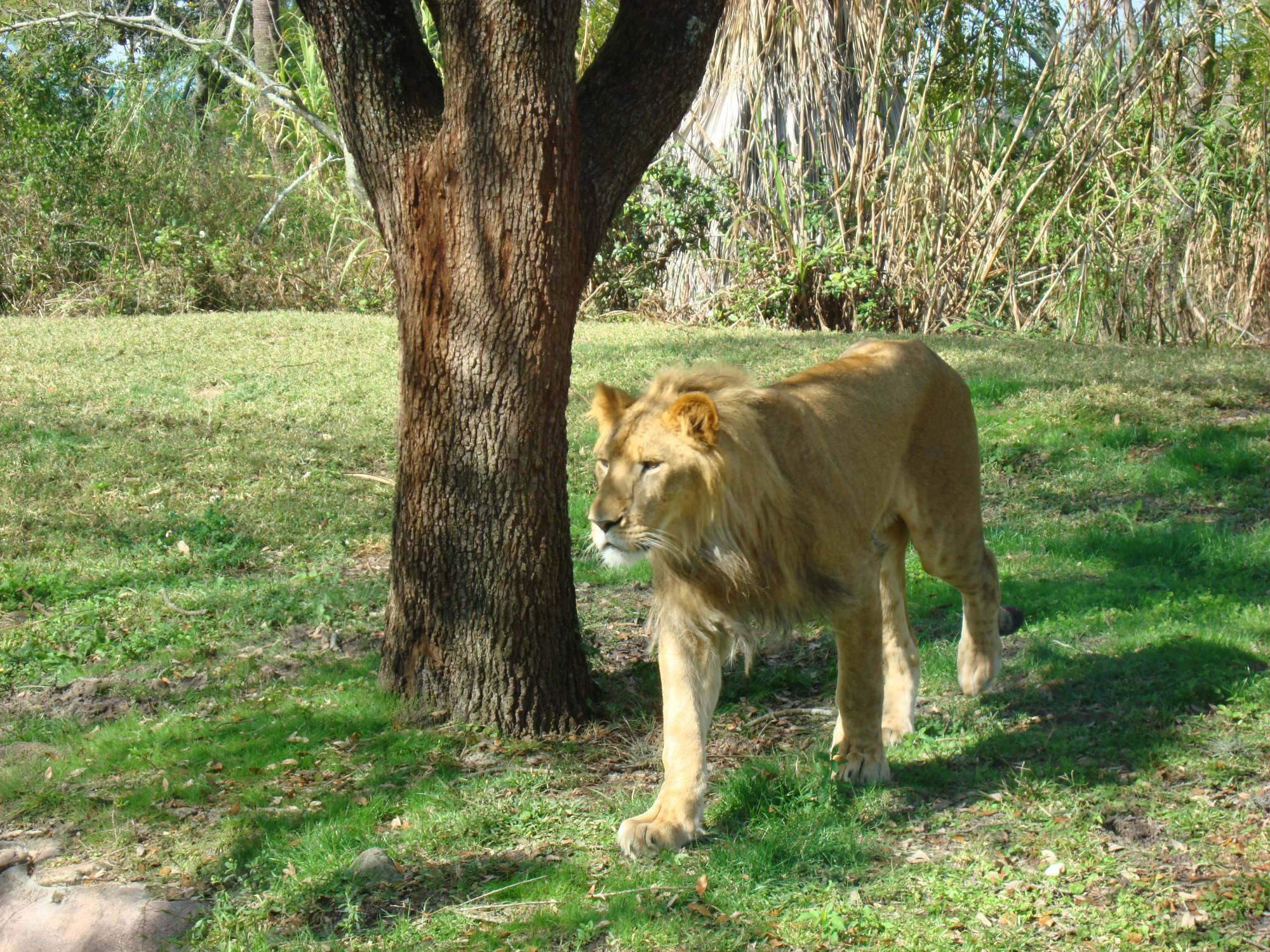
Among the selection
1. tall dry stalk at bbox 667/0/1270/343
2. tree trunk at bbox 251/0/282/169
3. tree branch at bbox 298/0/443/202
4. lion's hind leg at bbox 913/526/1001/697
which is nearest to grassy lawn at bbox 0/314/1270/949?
lion's hind leg at bbox 913/526/1001/697

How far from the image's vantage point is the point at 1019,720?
462 centimetres

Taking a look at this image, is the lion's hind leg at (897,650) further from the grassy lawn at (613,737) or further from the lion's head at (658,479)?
the lion's head at (658,479)

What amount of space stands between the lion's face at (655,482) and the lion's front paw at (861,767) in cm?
102

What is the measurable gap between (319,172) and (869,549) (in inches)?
496

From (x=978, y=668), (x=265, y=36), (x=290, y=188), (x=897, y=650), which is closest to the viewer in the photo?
(x=897, y=650)

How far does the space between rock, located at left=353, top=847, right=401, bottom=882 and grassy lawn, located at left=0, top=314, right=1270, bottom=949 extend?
0.04 meters

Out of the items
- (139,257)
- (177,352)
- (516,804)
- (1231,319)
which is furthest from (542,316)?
(139,257)

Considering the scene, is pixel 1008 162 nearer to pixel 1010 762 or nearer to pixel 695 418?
pixel 1010 762

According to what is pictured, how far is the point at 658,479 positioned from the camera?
3.56 meters

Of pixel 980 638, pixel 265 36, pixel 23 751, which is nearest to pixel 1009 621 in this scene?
pixel 980 638

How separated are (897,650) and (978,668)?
0.40 meters

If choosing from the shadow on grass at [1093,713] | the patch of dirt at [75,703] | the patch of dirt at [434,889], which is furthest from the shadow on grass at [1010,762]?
the patch of dirt at [75,703]

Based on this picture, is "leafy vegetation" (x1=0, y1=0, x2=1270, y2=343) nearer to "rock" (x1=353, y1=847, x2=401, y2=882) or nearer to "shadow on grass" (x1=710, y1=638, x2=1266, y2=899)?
"shadow on grass" (x1=710, y1=638, x2=1266, y2=899)

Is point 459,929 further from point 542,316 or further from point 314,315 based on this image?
point 314,315
